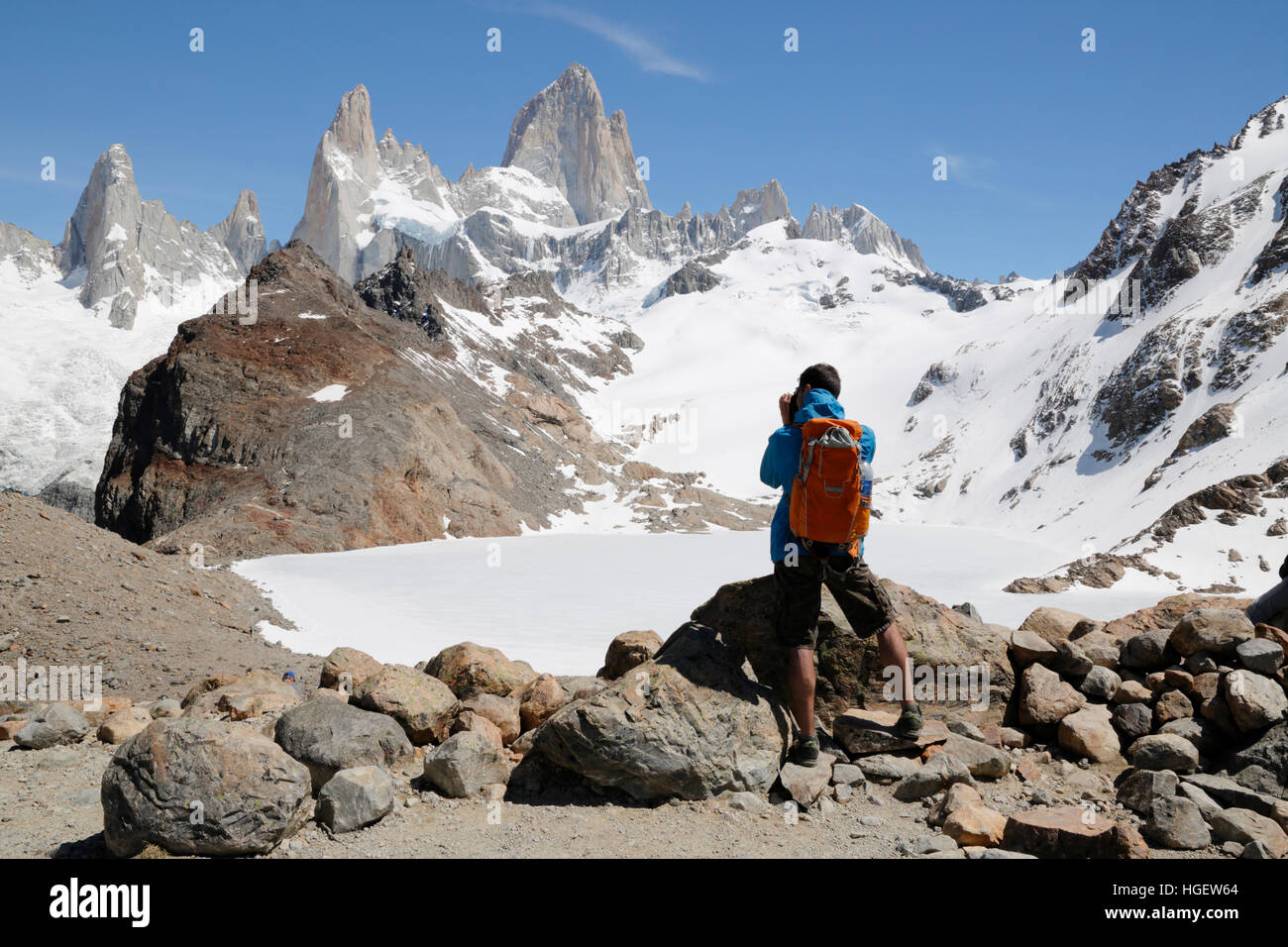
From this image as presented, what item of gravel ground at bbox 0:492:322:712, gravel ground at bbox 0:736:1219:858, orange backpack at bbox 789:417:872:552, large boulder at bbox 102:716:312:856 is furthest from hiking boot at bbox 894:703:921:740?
gravel ground at bbox 0:492:322:712

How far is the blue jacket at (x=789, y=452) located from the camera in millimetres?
5668

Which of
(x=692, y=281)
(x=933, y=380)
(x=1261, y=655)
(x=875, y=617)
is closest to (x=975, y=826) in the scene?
(x=875, y=617)

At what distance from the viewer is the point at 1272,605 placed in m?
7.70

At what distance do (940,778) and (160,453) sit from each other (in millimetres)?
40770

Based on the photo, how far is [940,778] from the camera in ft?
18.4

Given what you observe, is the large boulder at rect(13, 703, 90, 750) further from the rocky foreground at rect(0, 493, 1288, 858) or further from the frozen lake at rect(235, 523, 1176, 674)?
the frozen lake at rect(235, 523, 1176, 674)

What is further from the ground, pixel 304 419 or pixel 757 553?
pixel 304 419

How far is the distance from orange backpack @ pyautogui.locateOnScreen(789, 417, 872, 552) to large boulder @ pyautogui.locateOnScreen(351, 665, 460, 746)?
12.3 ft

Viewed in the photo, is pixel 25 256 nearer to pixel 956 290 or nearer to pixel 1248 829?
pixel 956 290

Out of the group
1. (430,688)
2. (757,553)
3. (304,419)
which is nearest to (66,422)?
(304,419)

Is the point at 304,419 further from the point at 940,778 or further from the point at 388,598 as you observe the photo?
the point at 940,778

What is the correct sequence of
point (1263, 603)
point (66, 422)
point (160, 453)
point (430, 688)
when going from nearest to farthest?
point (430, 688) < point (1263, 603) < point (160, 453) < point (66, 422)
